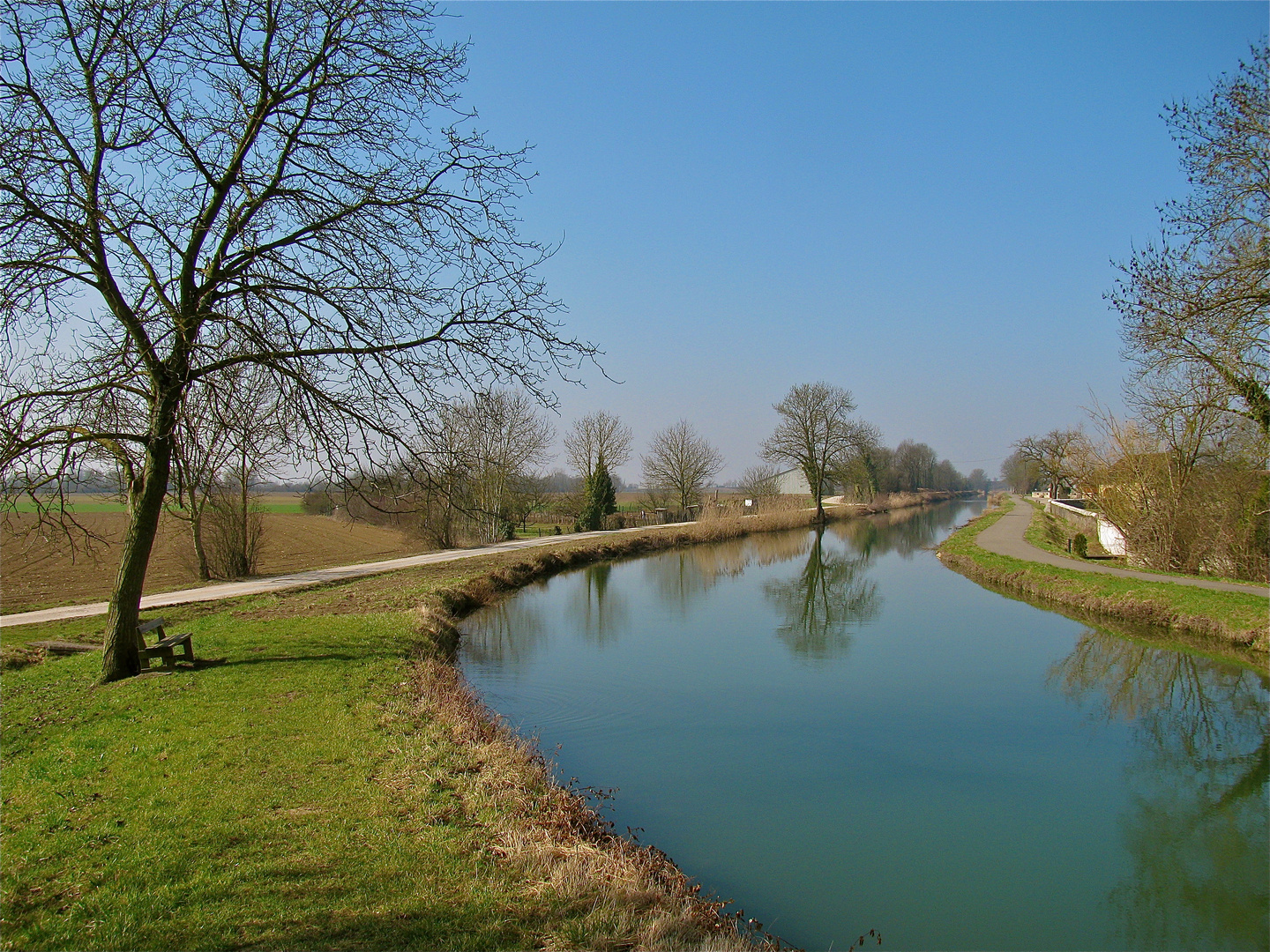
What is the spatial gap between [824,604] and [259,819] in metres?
16.2

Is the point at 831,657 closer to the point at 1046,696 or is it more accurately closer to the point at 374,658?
the point at 1046,696

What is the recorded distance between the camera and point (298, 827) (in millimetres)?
4562

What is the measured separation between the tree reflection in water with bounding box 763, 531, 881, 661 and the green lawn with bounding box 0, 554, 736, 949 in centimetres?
802

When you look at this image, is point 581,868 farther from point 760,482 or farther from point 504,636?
point 760,482

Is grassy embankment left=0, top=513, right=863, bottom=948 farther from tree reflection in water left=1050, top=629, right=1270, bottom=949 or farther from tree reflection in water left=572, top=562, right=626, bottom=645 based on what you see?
tree reflection in water left=572, top=562, right=626, bottom=645

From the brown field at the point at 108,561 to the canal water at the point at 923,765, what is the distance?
5.82 metres

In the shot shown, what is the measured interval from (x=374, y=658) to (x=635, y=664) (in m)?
4.14

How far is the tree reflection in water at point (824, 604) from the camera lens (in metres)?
14.0

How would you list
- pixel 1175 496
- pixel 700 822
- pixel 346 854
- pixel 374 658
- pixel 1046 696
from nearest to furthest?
1. pixel 346 854
2. pixel 700 822
3. pixel 374 658
4. pixel 1046 696
5. pixel 1175 496

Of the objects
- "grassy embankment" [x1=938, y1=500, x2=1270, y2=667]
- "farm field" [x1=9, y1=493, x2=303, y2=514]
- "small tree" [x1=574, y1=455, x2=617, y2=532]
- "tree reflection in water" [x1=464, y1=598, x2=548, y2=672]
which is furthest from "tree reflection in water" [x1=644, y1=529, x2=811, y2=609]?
"farm field" [x1=9, y1=493, x2=303, y2=514]

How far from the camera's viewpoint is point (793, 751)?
26.2ft

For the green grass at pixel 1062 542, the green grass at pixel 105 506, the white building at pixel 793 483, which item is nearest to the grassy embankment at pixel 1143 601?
the green grass at pixel 1062 542

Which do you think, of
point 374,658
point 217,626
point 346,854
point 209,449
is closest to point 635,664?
point 374,658

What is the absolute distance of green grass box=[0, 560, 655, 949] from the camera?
347 centimetres
